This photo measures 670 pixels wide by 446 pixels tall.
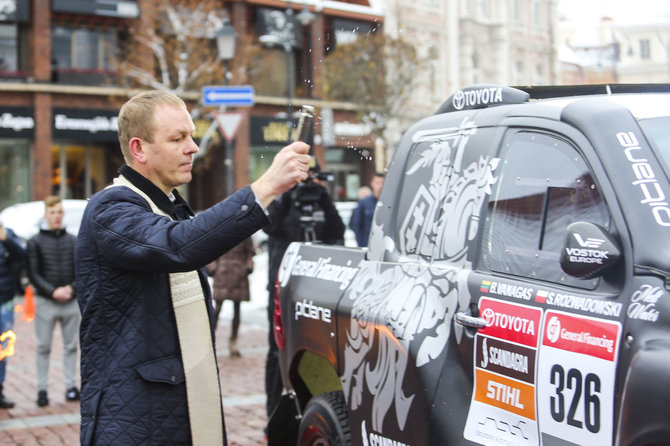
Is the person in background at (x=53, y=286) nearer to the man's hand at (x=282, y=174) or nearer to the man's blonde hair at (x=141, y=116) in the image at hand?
the man's blonde hair at (x=141, y=116)

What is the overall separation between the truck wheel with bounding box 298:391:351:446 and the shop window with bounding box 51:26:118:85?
27541mm

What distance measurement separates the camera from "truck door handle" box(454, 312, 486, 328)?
308 centimetres

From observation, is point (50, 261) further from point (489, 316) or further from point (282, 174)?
point (282, 174)

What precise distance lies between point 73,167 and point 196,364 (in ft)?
97.1

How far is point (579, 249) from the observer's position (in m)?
2.59

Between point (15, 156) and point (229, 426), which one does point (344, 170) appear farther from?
point (229, 426)

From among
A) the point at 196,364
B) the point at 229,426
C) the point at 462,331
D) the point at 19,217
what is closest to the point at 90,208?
the point at 196,364

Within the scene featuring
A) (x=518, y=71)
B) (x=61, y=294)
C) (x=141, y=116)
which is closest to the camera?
(x=141, y=116)

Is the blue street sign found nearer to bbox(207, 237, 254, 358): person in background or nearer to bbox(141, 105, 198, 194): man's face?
bbox(207, 237, 254, 358): person in background

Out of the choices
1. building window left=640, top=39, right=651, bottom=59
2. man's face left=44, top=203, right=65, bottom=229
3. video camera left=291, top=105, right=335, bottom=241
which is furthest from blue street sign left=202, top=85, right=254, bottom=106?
building window left=640, top=39, right=651, bottom=59

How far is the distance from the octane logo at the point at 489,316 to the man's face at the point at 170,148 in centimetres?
110

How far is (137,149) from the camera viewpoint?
9.52 feet

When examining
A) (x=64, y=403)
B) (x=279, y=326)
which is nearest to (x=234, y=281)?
(x=64, y=403)

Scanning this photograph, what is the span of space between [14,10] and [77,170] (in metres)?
5.66
